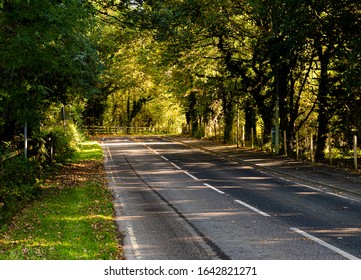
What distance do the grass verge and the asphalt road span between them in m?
0.40

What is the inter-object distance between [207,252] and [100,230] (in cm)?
285

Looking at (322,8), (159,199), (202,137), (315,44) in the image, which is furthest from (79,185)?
(202,137)

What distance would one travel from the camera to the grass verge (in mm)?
7984

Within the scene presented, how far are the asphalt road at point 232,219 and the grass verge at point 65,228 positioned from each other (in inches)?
15.9

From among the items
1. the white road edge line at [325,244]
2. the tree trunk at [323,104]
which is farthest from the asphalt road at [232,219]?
the tree trunk at [323,104]

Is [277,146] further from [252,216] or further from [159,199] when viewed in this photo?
[252,216]

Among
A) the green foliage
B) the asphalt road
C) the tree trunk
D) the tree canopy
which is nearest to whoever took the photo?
the asphalt road

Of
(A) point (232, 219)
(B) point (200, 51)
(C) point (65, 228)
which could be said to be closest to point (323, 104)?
(B) point (200, 51)

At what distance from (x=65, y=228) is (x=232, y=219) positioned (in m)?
3.85

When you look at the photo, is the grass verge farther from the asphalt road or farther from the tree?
the tree

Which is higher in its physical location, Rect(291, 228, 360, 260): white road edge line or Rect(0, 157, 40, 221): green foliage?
Rect(0, 157, 40, 221): green foliage

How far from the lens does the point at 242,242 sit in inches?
342

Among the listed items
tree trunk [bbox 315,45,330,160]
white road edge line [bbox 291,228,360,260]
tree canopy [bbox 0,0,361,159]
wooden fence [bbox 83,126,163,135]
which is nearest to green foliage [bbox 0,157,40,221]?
tree canopy [bbox 0,0,361,159]

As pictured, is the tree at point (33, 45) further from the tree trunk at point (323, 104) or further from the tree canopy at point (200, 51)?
the tree trunk at point (323, 104)
